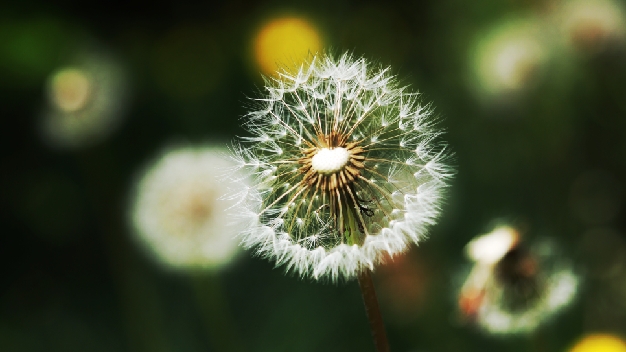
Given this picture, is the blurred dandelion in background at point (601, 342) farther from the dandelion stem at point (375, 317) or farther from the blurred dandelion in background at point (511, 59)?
the dandelion stem at point (375, 317)

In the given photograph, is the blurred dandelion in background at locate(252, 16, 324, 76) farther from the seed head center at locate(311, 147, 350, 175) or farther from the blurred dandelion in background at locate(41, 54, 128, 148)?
the seed head center at locate(311, 147, 350, 175)

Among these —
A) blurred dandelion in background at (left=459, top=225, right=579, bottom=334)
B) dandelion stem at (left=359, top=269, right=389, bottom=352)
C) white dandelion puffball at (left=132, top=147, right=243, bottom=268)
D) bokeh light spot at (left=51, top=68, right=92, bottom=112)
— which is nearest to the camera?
dandelion stem at (left=359, top=269, right=389, bottom=352)

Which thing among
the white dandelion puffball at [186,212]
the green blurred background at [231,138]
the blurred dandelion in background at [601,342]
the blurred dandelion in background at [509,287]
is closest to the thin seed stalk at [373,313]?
the blurred dandelion in background at [509,287]

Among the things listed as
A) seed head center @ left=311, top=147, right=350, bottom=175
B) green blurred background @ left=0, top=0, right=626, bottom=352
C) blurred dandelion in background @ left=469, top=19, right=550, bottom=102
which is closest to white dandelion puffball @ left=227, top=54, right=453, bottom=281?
seed head center @ left=311, top=147, right=350, bottom=175

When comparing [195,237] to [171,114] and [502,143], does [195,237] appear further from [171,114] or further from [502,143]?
[502,143]

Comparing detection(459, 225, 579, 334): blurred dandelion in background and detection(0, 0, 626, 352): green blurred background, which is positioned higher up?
detection(0, 0, 626, 352): green blurred background

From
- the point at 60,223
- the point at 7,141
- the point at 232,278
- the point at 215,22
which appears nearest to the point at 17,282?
the point at 60,223
